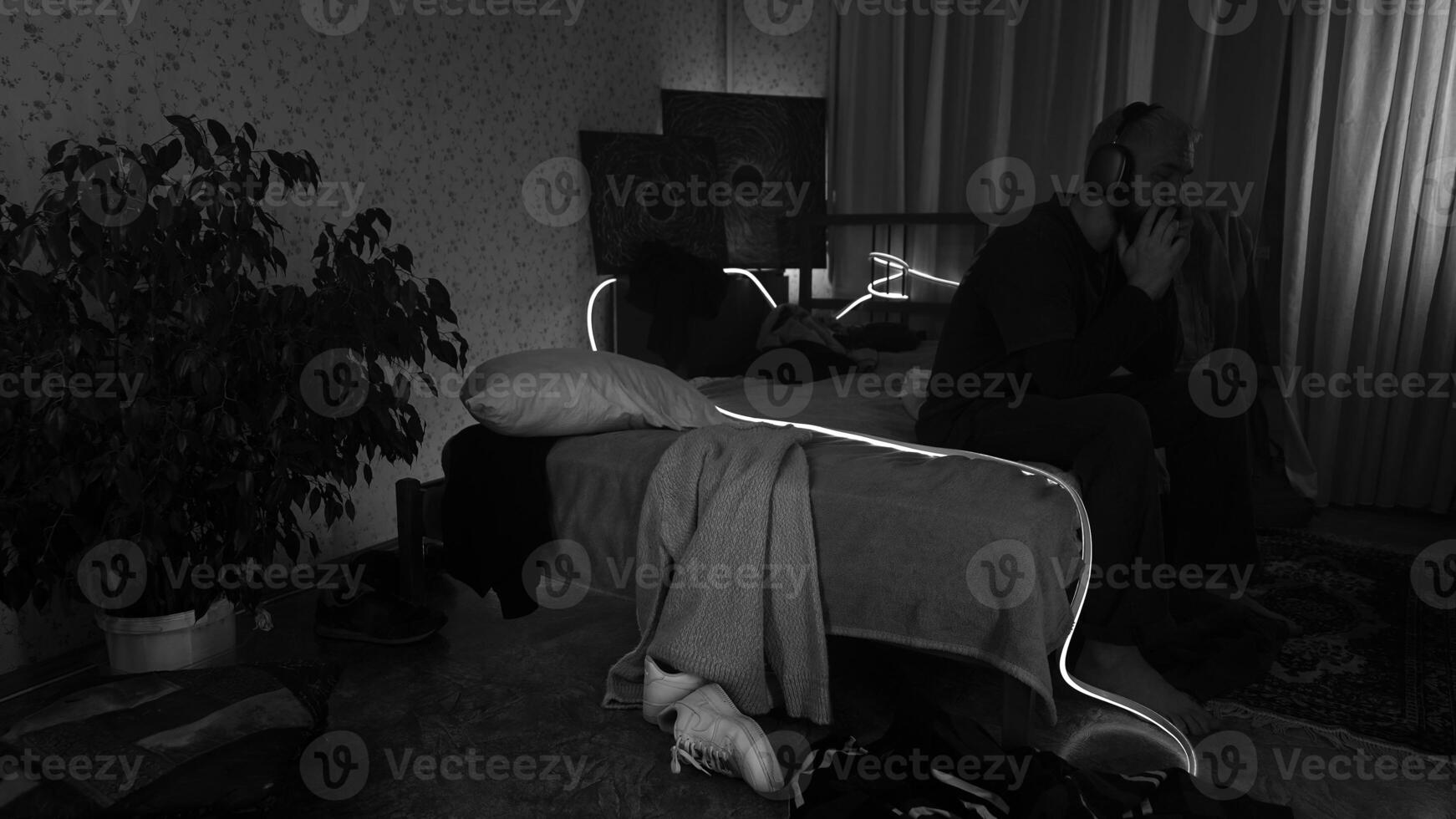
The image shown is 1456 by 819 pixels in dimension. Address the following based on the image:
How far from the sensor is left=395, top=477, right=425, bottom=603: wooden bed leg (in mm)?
2471

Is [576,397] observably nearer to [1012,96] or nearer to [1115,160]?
[1115,160]

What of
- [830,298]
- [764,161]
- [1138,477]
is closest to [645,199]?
[764,161]

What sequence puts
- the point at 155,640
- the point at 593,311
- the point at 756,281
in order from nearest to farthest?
the point at 155,640
the point at 593,311
the point at 756,281

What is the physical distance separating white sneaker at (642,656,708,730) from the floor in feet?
0.19

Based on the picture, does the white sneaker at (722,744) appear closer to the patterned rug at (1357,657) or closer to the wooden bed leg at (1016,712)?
the wooden bed leg at (1016,712)

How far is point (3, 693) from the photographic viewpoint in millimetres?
2145

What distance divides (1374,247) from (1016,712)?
2.64 metres

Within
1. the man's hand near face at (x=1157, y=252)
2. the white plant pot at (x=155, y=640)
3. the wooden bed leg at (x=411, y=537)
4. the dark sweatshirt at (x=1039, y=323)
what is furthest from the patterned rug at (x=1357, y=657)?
the white plant pot at (x=155, y=640)

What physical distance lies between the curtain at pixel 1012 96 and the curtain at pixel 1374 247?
0.60 ft

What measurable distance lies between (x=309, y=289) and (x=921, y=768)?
2230 millimetres

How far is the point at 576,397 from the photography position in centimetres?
221

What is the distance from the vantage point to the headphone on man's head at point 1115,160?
194 centimetres

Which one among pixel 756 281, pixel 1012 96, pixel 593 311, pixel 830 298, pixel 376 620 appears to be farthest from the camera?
pixel 830 298

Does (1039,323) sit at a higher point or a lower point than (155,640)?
higher
